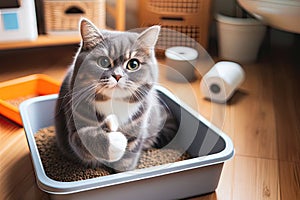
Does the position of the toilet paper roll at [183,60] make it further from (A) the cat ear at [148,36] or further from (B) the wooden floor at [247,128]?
(A) the cat ear at [148,36]

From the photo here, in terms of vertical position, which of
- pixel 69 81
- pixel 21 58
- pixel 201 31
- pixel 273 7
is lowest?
pixel 21 58

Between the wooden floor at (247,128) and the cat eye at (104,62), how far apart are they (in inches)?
15.8

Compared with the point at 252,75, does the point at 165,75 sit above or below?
above

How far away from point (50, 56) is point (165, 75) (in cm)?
91

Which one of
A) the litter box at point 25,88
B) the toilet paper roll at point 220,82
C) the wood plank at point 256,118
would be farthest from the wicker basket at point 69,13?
the wood plank at point 256,118

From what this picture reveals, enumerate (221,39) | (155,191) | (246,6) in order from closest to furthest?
(155,191)
(246,6)
(221,39)

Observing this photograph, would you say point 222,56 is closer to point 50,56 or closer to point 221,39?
point 221,39

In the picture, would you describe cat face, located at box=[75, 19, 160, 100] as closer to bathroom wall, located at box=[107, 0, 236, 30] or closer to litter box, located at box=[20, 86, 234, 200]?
litter box, located at box=[20, 86, 234, 200]

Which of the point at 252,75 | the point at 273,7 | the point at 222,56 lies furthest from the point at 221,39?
the point at 273,7

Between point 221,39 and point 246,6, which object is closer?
point 246,6

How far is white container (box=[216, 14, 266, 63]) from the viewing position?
1968 millimetres

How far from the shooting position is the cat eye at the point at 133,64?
0.97 meters

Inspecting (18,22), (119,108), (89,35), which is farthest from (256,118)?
(18,22)

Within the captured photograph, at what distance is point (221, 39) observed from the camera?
207 centimetres
